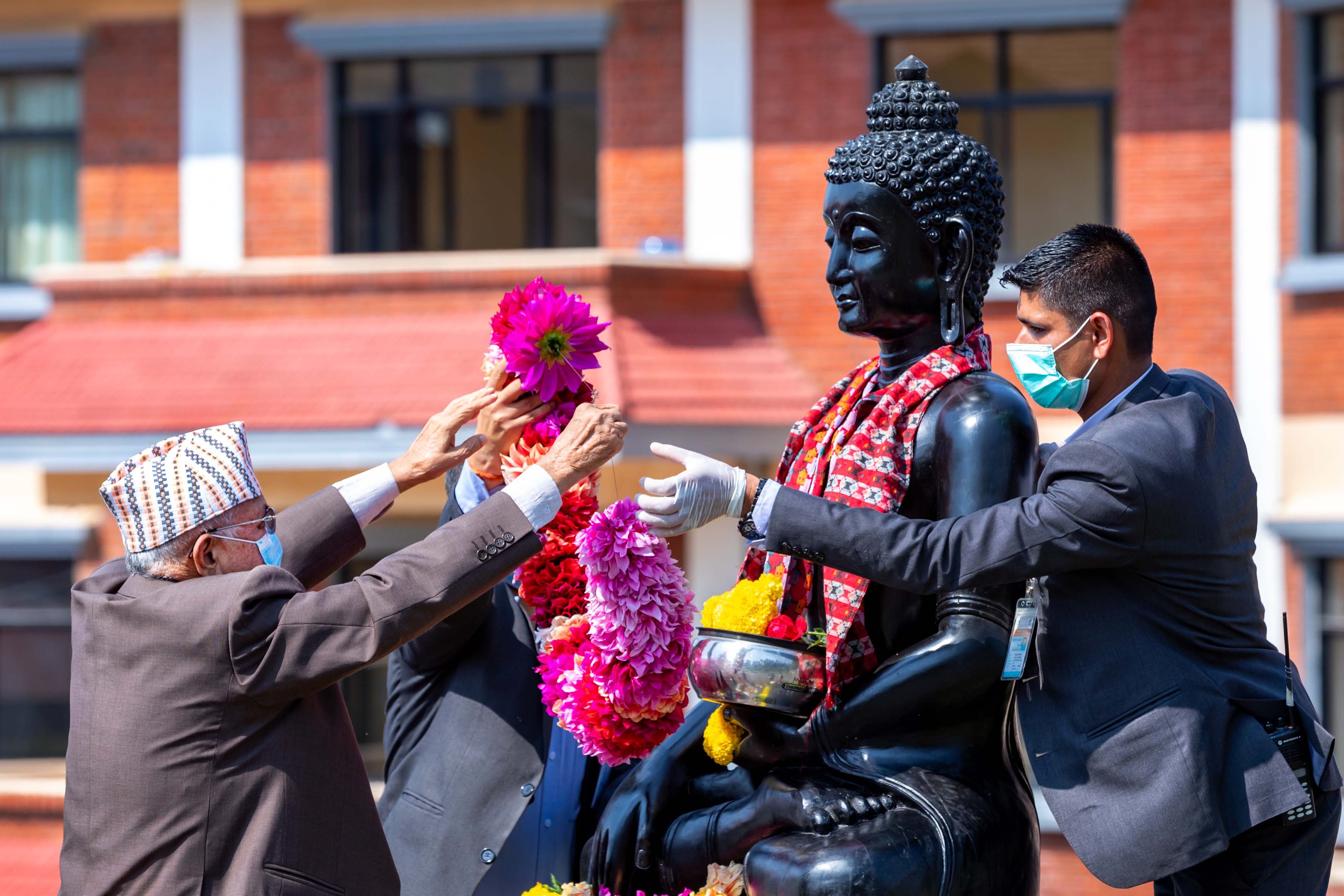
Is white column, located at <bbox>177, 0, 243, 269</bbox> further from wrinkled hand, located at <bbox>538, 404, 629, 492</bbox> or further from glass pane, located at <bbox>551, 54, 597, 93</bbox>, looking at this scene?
wrinkled hand, located at <bbox>538, 404, 629, 492</bbox>

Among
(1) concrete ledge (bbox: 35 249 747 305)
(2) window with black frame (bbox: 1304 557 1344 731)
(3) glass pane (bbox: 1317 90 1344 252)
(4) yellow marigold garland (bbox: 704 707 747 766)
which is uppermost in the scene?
(3) glass pane (bbox: 1317 90 1344 252)

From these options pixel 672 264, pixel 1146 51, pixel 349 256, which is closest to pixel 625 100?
pixel 672 264

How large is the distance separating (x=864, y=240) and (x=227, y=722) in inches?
61.6

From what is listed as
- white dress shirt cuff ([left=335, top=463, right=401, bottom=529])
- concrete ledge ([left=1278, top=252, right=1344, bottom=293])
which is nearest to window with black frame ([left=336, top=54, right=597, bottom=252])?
concrete ledge ([left=1278, top=252, right=1344, bottom=293])

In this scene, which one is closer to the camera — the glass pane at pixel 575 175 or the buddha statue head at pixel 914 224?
the buddha statue head at pixel 914 224

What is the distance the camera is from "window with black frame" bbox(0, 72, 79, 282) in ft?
39.9

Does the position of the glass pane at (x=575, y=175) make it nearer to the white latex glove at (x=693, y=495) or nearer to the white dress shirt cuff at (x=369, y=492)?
the white dress shirt cuff at (x=369, y=492)

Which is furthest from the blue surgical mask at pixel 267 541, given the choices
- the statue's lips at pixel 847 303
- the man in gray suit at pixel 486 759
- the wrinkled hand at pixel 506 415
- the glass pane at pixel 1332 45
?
the glass pane at pixel 1332 45

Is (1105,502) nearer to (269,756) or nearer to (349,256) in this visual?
(269,756)

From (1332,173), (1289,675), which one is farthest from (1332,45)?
(1289,675)

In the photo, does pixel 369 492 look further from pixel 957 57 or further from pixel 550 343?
Answer: pixel 957 57

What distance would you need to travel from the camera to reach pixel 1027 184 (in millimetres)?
11141

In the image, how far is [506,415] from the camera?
343 cm

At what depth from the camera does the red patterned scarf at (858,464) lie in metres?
2.91
